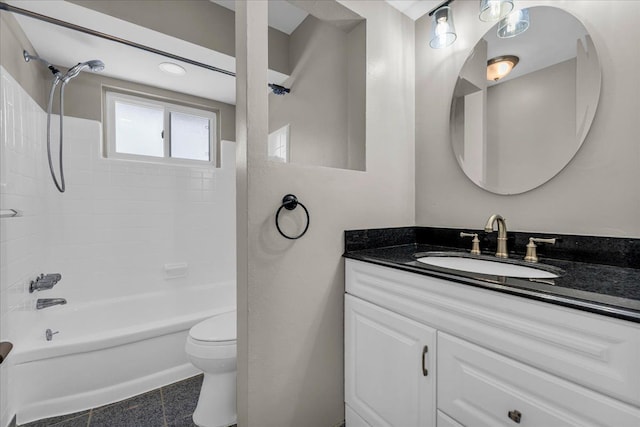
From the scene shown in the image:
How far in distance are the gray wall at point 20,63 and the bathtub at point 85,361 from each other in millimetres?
1412

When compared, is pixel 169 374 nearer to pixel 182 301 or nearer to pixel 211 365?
pixel 211 365

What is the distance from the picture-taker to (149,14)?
168 cm

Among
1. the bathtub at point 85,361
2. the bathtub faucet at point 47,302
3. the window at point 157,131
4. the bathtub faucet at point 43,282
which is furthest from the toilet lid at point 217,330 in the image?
the window at point 157,131

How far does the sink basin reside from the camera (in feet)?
3.51

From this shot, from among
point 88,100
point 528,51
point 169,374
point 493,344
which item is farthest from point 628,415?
point 88,100

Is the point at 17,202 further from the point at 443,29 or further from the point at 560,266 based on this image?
the point at 560,266

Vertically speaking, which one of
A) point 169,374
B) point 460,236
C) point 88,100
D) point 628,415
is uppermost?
point 88,100

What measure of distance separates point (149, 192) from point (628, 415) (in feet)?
9.52

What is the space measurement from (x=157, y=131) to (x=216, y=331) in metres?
2.08

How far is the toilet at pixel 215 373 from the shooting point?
55.4 inches

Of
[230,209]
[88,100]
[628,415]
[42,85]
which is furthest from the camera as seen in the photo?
[230,209]

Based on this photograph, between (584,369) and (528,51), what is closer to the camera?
(584,369)

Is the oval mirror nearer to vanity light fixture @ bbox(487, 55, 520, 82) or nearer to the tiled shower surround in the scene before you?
vanity light fixture @ bbox(487, 55, 520, 82)

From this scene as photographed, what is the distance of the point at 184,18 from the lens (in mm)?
1802
